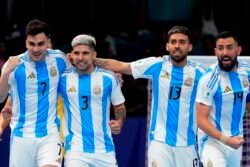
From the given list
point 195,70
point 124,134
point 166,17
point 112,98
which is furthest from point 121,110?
point 166,17

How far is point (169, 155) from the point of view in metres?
11.8

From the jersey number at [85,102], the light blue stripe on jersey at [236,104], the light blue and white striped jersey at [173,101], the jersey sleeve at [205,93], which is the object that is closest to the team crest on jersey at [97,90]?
the jersey number at [85,102]

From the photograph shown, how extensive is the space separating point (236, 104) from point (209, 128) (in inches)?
18.3

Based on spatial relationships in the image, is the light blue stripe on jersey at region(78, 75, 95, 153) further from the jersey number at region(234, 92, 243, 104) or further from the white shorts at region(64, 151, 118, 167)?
the jersey number at region(234, 92, 243, 104)

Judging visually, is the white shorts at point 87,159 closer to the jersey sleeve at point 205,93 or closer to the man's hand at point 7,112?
the man's hand at point 7,112

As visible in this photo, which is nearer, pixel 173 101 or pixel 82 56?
pixel 82 56

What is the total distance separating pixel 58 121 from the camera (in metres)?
11.8

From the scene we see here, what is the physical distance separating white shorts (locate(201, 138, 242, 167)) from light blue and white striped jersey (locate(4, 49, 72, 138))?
158cm

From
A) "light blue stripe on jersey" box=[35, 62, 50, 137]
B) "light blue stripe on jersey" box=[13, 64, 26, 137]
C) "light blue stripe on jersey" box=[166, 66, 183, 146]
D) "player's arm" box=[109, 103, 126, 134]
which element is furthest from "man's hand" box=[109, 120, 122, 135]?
"light blue stripe on jersey" box=[13, 64, 26, 137]

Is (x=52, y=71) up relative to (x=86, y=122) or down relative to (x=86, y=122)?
up

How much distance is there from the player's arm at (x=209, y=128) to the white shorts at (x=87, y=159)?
1.03 meters

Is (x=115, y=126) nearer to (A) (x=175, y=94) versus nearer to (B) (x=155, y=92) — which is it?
(B) (x=155, y=92)

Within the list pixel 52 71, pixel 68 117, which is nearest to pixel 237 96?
pixel 68 117

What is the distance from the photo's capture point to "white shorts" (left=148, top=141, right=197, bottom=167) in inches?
462
